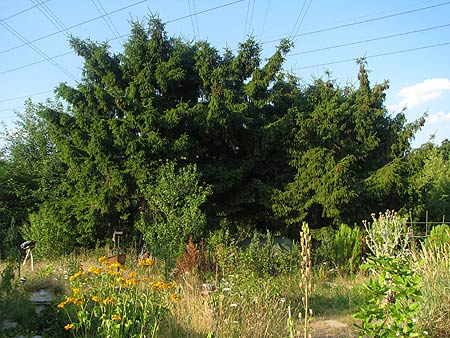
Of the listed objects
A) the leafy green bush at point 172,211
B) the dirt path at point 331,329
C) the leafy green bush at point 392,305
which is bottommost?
the dirt path at point 331,329

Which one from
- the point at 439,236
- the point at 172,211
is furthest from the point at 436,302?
the point at 172,211

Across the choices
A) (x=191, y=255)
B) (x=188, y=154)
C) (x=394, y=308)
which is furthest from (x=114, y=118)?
(x=394, y=308)

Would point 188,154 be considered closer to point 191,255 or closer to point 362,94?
point 191,255

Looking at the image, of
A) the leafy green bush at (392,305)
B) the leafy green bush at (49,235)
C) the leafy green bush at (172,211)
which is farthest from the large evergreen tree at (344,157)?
the leafy green bush at (392,305)

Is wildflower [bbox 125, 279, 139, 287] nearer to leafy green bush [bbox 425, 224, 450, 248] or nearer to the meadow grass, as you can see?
the meadow grass

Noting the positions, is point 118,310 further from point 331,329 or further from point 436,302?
→ point 436,302

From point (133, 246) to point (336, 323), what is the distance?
6777mm

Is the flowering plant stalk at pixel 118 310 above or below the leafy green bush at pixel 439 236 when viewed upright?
below

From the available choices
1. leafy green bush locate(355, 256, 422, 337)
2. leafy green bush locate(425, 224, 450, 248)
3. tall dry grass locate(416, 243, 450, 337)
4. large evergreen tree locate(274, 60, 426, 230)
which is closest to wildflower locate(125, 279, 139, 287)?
leafy green bush locate(355, 256, 422, 337)

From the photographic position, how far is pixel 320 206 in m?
11.6

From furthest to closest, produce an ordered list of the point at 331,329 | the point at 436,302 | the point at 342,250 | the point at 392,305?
1. the point at 342,250
2. the point at 331,329
3. the point at 436,302
4. the point at 392,305

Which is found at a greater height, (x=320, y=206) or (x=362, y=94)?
(x=362, y=94)

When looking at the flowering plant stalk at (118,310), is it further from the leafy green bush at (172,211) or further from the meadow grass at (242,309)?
the leafy green bush at (172,211)

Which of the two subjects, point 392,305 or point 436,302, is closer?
point 392,305
